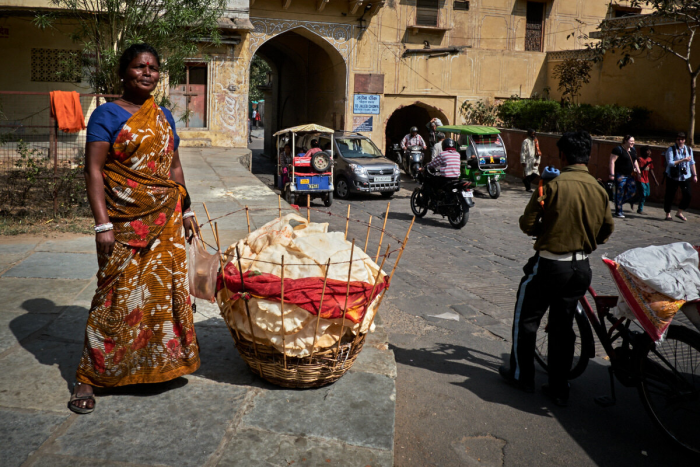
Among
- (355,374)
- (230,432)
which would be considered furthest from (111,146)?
(355,374)

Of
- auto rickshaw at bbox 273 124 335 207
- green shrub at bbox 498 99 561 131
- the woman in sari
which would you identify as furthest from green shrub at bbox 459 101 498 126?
the woman in sari

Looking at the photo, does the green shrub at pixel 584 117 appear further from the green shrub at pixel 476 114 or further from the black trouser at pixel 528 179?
the black trouser at pixel 528 179

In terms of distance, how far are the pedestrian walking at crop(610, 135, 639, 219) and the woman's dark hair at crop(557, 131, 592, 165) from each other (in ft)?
32.2

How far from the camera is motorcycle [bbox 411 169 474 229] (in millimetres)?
11070

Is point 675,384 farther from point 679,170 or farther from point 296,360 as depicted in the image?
point 679,170

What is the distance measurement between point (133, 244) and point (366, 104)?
1936cm

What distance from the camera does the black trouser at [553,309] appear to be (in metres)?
3.74

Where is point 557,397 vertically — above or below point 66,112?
below

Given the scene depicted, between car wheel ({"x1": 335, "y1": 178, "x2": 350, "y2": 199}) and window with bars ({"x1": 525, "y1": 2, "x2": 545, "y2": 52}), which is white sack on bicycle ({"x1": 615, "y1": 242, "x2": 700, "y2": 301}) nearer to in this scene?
car wheel ({"x1": 335, "y1": 178, "x2": 350, "y2": 199})

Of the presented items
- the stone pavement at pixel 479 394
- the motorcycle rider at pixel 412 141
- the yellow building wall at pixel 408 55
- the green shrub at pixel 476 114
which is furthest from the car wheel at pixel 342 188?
the green shrub at pixel 476 114

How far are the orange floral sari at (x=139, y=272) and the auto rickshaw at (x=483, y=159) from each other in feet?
43.4

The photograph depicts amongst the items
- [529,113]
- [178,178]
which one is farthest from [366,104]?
[178,178]

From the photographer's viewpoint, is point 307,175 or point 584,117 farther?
point 584,117

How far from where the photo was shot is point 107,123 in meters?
2.92
